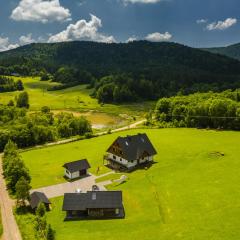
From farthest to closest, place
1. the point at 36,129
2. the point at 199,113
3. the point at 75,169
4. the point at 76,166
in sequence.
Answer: the point at 199,113 → the point at 36,129 → the point at 76,166 → the point at 75,169

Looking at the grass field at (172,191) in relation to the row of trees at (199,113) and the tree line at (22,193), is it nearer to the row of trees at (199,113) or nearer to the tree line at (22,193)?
the tree line at (22,193)

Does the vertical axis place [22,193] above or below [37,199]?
above

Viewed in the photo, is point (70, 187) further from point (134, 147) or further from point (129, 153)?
point (134, 147)

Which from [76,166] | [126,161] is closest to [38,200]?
[76,166]

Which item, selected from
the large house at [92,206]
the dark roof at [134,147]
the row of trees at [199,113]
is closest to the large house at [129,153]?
the dark roof at [134,147]

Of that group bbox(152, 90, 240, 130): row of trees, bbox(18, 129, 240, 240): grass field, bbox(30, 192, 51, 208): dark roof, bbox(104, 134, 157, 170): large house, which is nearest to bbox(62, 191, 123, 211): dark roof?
bbox(18, 129, 240, 240): grass field

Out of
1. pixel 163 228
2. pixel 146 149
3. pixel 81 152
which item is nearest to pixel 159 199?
pixel 163 228

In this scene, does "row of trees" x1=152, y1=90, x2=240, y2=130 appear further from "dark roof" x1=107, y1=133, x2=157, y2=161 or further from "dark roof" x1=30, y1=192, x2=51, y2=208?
"dark roof" x1=30, y1=192, x2=51, y2=208
